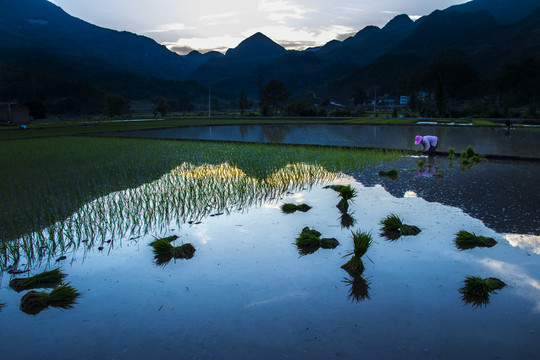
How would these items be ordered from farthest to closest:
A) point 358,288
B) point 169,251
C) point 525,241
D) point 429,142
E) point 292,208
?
1. point 429,142
2. point 292,208
3. point 525,241
4. point 169,251
5. point 358,288

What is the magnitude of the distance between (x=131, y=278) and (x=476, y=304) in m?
3.93

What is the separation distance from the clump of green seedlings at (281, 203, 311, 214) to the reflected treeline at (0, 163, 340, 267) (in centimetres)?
79

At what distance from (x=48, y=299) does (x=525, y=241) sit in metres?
6.35

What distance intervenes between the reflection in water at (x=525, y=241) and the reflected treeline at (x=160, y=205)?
176 inches

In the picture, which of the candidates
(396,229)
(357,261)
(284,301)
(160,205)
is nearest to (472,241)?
(396,229)

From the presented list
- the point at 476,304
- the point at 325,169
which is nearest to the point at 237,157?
the point at 325,169

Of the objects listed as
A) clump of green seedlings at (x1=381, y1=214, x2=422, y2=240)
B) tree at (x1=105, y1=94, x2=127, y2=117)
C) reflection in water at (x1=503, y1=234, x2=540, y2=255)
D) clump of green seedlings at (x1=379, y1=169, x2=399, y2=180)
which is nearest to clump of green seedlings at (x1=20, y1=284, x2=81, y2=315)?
clump of green seedlings at (x1=381, y1=214, x2=422, y2=240)

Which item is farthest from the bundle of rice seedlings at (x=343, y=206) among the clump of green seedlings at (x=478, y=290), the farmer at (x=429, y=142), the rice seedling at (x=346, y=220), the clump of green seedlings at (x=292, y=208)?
the farmer at (x=429, y=142)

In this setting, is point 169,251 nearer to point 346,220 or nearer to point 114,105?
point 346,220

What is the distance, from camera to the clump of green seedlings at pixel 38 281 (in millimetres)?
4188

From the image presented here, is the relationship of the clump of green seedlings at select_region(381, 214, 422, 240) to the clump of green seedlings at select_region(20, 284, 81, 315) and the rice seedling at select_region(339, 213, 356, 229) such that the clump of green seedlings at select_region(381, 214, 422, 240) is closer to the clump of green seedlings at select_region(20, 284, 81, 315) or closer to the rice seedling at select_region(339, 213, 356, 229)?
the rice seedling at select_region(339, 213, 356, 229)

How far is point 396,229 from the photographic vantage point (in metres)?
5.89

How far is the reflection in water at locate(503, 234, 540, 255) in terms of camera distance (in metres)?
5.06

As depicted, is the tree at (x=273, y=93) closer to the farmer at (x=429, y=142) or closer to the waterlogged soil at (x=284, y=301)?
the farmer at (x=429, y=142)
